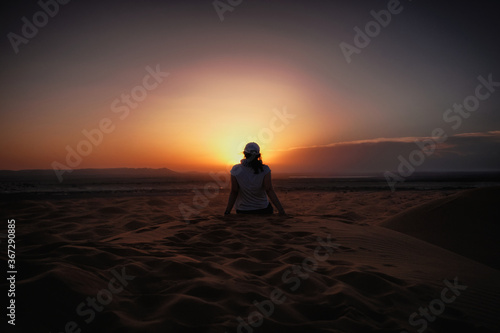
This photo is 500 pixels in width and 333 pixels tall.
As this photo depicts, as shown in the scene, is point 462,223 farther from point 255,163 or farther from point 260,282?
point 260,282

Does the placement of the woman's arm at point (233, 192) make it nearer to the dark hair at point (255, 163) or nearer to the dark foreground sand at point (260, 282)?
the dark hair at point (255, 163)

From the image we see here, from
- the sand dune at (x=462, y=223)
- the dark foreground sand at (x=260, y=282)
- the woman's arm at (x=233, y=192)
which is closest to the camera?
the dark foreground sand at (x=260, y=282)

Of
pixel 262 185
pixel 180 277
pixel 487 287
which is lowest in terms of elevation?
pixel 487 287

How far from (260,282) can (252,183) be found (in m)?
3.09

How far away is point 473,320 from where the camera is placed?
1.83 metres

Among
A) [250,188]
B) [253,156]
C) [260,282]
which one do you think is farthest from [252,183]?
[260,282]

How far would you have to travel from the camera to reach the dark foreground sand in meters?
1.62

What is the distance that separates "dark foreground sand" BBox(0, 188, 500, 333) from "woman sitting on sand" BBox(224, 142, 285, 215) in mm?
1111

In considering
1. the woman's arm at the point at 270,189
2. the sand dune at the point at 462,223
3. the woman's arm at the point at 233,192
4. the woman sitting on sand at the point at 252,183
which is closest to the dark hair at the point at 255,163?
the woman sitting on sand at the point at 252,183

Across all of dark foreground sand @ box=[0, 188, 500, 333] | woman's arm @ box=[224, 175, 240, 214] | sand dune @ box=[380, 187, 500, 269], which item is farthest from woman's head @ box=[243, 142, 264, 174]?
sand dune @ box=[380, 187, 500, 269]

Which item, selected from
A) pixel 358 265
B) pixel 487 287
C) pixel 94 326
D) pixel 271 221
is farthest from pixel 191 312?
pixel 271 221

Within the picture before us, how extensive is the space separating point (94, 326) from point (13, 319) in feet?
1.32

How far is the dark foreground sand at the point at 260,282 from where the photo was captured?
1624 millimetres

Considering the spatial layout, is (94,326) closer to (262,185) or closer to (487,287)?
(487,287)
